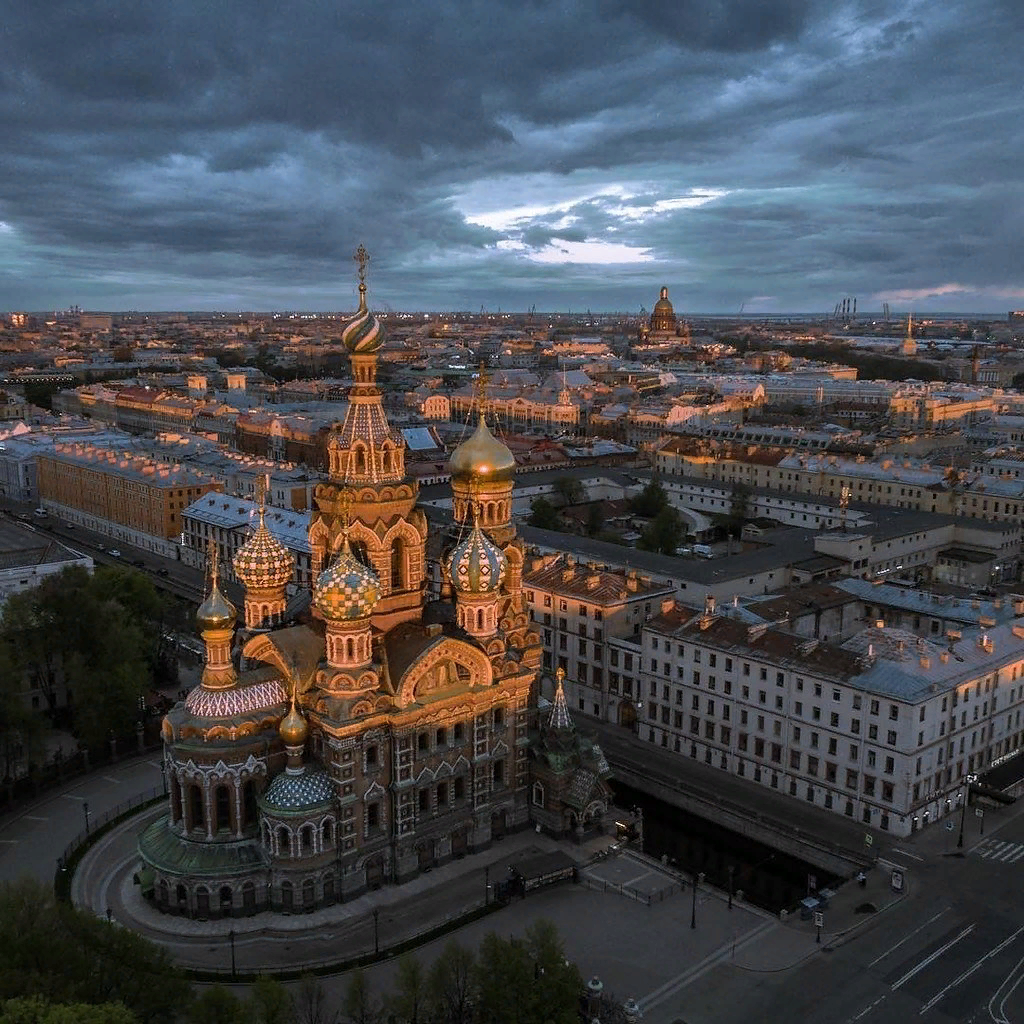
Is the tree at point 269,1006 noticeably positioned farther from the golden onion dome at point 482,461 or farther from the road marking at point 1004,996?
the golden onion dome at point 482,461

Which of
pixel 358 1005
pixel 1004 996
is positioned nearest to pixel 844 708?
pixel 1004 996

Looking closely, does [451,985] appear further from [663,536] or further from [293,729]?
[663,536]

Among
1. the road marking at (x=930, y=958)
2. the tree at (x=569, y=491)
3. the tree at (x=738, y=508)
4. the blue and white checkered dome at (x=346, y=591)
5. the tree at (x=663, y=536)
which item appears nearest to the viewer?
the road marking at (x=930, y=958)

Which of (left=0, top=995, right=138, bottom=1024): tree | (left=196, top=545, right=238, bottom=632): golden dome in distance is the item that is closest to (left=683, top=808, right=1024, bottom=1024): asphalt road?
(left=0, top=995, right=138, bottom=1024): tree

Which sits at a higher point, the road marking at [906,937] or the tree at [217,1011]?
the tree at [217,1011]

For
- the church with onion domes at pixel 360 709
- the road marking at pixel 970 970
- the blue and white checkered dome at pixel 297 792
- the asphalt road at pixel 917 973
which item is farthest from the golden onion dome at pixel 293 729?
the road marking at pixel 970 970

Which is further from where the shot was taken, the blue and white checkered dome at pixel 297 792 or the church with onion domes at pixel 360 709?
the church with onion domes at pixel 360 709

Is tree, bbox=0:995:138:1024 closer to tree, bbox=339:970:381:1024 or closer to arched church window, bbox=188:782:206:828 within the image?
tree, bbox=339:970:381:1024
